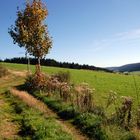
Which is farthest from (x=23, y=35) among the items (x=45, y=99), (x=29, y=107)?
(x=29, y=107)

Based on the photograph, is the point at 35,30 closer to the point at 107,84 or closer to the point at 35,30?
the point at 35,30

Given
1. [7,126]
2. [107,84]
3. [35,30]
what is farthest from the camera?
[107,84]

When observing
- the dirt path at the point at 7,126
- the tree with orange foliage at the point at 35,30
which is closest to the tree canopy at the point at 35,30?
the tree with orange foliage at the point at 35,30

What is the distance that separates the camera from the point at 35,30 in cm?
4528

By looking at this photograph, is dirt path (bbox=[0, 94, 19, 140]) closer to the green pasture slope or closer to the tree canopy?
the green pasture slope

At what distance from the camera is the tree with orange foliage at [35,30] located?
4478 centimetres

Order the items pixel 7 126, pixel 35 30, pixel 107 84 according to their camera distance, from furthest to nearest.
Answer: pixel 107 84 < pixel 35 30 < pixel 7 126

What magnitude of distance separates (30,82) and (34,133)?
75.2 feet

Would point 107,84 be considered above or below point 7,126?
below

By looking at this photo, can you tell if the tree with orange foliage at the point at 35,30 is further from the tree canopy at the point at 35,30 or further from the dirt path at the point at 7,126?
the dirt path at the point at 7,126

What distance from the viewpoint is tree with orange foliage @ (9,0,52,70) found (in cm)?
4478

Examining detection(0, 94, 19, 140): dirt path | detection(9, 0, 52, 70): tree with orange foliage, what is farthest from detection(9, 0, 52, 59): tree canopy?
detection(0, 94, 19, 140): dirt path

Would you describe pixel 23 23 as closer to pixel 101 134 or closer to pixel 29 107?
pixel 29 107

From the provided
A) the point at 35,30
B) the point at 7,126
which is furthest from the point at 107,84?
the point at 7,126
